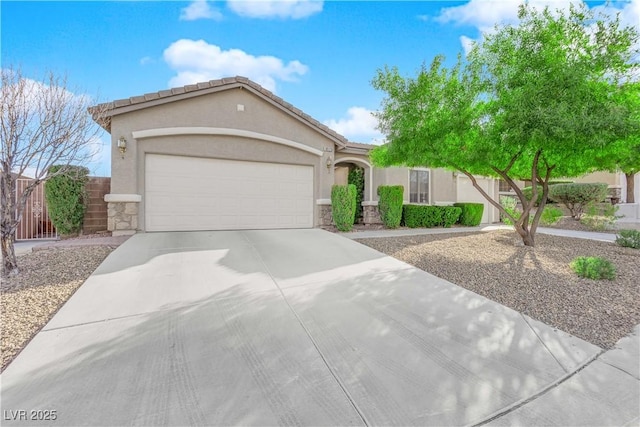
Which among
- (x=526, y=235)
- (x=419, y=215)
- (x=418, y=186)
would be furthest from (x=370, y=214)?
(x=526, y=235)

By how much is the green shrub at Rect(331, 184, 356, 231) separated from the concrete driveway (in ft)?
16.8

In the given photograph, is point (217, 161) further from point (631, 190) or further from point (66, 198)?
point (631, 190)

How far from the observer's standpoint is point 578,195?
49.5ft

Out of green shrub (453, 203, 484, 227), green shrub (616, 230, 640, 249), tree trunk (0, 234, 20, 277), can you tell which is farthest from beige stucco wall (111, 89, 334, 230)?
green shrub (616, 230, 640, 249)

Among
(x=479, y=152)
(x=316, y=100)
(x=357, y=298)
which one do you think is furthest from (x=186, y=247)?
(x=316, y=100)

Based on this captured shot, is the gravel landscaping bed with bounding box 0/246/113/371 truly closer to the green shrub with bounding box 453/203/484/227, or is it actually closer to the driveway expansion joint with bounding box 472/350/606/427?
the driveway expansion joint with bounding box 472/350/606/427

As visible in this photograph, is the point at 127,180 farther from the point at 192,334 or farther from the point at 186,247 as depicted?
the point at 192,334

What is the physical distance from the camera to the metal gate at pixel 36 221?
825 cm

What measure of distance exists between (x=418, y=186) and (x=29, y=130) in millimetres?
13544

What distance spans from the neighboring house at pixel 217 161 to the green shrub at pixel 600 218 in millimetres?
12064

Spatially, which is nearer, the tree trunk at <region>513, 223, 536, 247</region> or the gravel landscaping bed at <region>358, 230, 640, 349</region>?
the gravel landscaping bed at <region>358, 230, 640, 349</region>

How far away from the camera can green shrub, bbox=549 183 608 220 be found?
14.7 meters

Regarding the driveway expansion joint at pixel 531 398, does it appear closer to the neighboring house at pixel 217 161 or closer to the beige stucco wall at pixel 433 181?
the neighboring house at pixel 217 161

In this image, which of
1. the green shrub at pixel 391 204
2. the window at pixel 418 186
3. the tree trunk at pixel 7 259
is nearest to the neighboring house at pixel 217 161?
the green shrub at pixel 391 204
